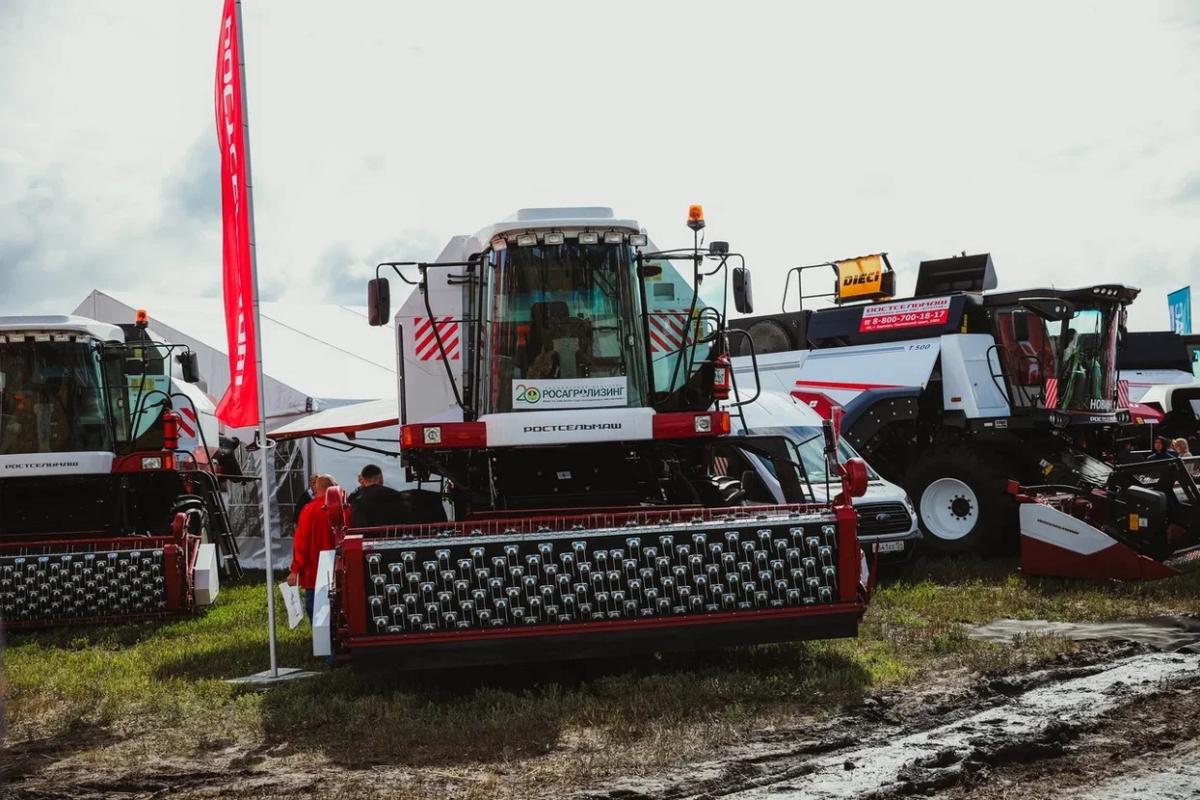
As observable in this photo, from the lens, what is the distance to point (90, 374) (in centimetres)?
1212

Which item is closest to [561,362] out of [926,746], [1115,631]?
[926,746]

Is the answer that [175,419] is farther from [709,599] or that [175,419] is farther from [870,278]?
[870,278]

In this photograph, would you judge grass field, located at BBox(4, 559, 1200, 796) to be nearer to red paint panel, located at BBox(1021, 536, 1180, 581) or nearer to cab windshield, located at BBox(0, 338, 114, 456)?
red paint panel, located at BBox(1021, 536, 1180, 581)

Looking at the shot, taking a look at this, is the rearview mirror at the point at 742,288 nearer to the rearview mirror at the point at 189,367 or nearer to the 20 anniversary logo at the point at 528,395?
the 20 anniversary logo at the point at 528,395

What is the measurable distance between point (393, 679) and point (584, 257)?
120 inches

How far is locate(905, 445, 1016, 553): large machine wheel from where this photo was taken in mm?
12688

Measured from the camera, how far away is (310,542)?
29.4ft

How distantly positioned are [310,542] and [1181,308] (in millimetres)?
25165

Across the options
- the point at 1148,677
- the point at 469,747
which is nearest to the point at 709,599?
the point at 469,747

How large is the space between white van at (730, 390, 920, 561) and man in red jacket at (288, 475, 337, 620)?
3.70m

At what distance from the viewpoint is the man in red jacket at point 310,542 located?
880 centimetres

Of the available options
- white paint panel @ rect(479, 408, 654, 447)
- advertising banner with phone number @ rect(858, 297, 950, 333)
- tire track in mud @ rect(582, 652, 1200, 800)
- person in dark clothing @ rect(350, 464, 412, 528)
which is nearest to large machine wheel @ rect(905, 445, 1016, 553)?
advertising banner with phone number @ rect(858, 297, 950, 333)

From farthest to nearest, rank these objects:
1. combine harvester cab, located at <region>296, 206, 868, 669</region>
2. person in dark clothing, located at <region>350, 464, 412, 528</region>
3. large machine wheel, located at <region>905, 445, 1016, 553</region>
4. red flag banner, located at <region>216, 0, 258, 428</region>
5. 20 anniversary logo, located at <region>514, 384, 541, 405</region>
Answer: large machine wheel, located at <region>905, 445, 1016, 553</region>, person in dark clothing, located at <region>350, 464, 412, 528</region>, red flag banner, located at <region>216, 0, 258, 428</region>, 20 anniversary logo, located at <region>514, 384, 541, 405</region>, combine harvester cab, located at <region>296, 206, 868, 669</region>

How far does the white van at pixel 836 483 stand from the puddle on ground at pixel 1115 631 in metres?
1.87
